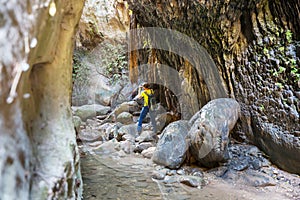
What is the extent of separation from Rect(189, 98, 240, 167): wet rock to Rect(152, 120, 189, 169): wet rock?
192 mm

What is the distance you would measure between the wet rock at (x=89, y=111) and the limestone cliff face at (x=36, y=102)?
25.8ft

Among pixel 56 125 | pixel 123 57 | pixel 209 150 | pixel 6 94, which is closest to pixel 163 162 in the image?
pixel 209 150

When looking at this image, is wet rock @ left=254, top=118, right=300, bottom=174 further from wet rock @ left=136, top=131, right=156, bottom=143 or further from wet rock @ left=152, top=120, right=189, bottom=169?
A: wet rock @ left=136, top=131, right=156, bottom=143

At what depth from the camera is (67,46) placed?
2.18 m

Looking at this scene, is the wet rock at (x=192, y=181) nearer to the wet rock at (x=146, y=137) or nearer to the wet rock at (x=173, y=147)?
the wet rock at (x=173, y=147)

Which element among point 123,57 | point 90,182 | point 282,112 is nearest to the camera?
point 90,182

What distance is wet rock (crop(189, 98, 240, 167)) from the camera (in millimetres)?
4238

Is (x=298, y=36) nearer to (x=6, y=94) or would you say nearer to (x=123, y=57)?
(x=6, y=94)

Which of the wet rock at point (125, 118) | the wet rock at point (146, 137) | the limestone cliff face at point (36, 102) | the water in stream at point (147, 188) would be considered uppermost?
the limestone cliff face at point (36, 102)

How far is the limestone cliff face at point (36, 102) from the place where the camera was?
50.5 inches

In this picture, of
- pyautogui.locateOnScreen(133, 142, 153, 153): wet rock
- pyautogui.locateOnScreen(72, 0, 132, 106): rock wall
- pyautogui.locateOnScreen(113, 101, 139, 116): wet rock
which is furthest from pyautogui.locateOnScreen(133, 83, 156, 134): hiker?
pyautogui.locateOnScreen(72, 0, 132, 106): rock wall

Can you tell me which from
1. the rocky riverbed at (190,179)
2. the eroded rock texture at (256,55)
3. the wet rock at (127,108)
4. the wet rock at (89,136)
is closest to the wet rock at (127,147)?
the rocky riverbed at (190,179)

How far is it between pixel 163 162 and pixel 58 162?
3112 mm

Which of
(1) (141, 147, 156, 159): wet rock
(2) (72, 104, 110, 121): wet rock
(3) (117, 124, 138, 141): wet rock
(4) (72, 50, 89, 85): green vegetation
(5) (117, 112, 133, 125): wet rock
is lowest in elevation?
(1) (141, 147, 156, 159): wet rock
